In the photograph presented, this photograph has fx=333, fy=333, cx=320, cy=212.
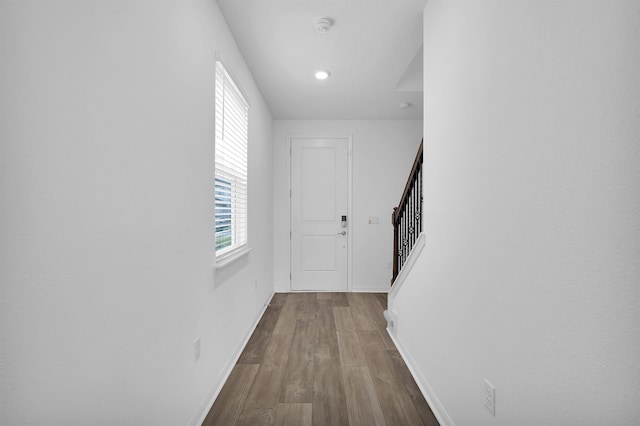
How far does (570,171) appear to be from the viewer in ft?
2.92

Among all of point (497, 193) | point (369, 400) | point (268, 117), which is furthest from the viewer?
point (268, 117)

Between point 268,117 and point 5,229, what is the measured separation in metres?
3.98

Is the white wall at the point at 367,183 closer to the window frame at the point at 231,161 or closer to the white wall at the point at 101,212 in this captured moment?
the window frame at the point at 231,161

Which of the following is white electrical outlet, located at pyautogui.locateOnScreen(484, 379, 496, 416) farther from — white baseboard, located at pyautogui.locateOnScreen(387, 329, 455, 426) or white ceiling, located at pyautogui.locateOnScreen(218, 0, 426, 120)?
white ceiling, located at pyautogui.locateOnScreen(218, 0, 426, 120)

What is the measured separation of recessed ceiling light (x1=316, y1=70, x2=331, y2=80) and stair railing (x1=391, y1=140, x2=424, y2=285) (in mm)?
1243

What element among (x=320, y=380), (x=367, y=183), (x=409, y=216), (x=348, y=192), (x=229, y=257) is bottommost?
(x=320, y=380)

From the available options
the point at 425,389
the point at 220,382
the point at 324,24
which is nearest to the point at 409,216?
the point at 425,389

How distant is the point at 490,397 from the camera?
1312 millimetres

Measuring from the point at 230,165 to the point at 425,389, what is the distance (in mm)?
2110

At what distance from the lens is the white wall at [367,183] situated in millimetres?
4977

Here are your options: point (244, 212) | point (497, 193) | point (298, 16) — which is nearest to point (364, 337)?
point (244, 212)

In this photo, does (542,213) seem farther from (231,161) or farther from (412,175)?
(231,161)

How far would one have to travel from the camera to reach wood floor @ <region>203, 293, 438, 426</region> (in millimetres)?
1900

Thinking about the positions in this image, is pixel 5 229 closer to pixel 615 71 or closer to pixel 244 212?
pixel 615 71
